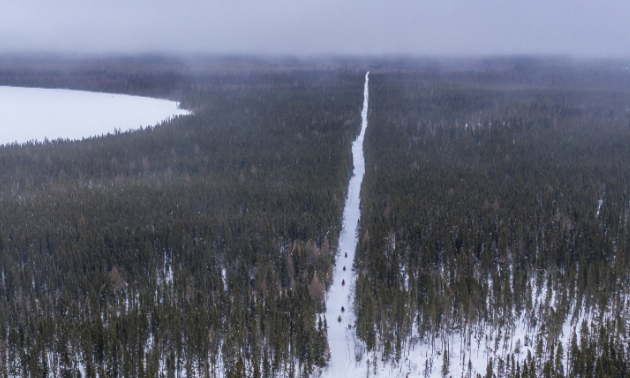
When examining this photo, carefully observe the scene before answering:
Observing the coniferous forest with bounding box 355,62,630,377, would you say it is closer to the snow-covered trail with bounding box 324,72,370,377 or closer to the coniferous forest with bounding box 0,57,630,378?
the coniferous forest with bounding box 0,57,630,378

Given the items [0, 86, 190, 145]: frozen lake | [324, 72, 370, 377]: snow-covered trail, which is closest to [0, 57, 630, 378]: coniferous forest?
[324, 72, 370, 377]: snow-covered trail

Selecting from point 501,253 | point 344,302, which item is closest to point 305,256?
point 344,302

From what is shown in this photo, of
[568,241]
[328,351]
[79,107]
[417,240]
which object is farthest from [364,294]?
[79,107]

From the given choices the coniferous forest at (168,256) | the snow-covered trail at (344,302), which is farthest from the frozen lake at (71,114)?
the snow-covered trail at (344,302)

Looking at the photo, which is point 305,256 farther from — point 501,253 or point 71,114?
A: point 71,114

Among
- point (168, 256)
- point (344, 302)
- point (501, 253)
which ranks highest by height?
point (501, 253)

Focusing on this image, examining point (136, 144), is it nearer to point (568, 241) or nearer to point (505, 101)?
point (568, 241)
